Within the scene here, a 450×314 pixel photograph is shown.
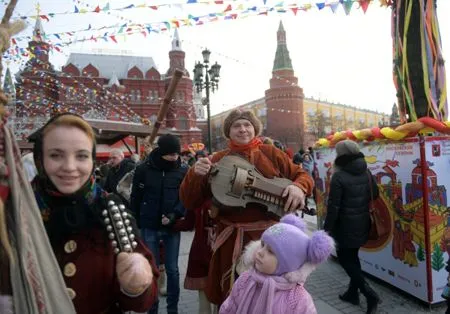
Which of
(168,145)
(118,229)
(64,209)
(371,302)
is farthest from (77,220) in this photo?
(371,302)

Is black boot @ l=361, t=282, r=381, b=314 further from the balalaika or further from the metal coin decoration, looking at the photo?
the metal coin decoration

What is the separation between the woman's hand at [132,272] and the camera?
4.48 ft

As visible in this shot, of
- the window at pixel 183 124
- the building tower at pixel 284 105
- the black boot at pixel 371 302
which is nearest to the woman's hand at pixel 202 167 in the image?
the black boot at pixel 371 302

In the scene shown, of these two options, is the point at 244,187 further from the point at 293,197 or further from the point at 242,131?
the point at 242,131

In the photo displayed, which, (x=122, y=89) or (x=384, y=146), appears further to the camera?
(x=122, y=89)

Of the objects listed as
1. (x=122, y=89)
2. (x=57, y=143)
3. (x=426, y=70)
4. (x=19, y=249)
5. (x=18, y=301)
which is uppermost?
(x=122, y=89)

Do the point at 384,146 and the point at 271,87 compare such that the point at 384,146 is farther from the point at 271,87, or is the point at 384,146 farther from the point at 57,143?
the point at 271,87

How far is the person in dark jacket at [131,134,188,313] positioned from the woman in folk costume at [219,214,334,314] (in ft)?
6.80

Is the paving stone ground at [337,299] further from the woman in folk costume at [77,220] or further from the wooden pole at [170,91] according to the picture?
the woman in folk costume at [77,220]

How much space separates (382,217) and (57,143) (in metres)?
4.40

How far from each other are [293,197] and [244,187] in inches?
14.2

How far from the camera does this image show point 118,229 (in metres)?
1.47

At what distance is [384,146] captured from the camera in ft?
15.3

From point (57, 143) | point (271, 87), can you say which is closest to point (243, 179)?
point (57, 143)
